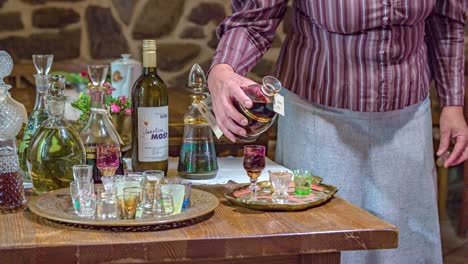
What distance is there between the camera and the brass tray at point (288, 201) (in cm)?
143

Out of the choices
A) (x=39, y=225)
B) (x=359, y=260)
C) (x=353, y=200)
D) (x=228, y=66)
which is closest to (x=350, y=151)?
(x=353, y=200)

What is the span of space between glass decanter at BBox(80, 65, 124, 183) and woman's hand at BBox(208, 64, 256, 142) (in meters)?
0.24

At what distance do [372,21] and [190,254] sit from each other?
0.80 meters

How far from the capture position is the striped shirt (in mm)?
1763

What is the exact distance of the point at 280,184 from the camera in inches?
58.7

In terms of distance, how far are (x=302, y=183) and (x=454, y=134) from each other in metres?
0.60

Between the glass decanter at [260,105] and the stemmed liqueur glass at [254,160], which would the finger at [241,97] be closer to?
the glass decanter at [260,105]

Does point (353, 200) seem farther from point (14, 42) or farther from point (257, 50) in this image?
point (14, 42)

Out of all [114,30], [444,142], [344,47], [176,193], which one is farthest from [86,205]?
[114,30]

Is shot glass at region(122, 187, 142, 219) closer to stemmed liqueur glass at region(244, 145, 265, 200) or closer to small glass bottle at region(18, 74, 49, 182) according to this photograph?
stemmed liqueur glass at region(244, 145, 265, 200)

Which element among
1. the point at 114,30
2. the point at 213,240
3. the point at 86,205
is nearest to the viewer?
the point at 213,240

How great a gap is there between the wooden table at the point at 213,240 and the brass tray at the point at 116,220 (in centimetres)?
2

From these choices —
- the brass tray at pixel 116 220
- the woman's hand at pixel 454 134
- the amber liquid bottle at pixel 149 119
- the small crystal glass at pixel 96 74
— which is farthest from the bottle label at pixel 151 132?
the woman's hand at pixel 454 134

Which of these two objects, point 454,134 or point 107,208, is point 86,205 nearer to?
point 107,208
